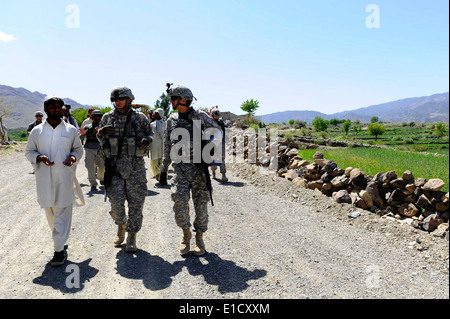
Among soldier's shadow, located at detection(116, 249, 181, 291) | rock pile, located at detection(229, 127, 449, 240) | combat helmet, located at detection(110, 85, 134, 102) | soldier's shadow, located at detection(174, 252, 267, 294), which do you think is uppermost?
combat helmet, located at detection(110, 85, 134, 102)

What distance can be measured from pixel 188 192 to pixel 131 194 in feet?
2.54

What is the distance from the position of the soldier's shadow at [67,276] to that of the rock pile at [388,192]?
5073mm

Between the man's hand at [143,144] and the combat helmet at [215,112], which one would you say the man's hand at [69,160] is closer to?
the man's hand at [143,144]

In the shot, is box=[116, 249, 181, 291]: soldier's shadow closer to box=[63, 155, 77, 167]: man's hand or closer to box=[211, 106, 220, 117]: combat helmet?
box=[63, 155, 77, 167]: man's hand

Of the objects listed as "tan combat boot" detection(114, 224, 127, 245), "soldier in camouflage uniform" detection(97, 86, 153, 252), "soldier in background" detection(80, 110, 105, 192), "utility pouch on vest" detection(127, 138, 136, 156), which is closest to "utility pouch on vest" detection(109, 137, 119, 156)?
"soldier in camouflage uniform" detection(97, 86, 153, 252)

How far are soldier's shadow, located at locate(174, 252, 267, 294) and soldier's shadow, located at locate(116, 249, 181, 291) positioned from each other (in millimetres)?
200

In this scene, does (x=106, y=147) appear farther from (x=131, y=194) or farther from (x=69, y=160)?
(x=131, y=194)

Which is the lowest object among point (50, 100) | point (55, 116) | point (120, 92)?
point (55, 116)

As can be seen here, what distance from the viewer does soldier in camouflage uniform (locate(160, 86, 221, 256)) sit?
435 centimetres

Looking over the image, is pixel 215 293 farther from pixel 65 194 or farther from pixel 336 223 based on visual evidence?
pixel 336 223

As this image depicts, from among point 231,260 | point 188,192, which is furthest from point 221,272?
point 188,192

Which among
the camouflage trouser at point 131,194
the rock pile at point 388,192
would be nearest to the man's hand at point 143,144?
the camouflage trouser at point 131,194

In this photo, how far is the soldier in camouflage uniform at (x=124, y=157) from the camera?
4406 mm

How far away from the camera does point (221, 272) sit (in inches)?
157
